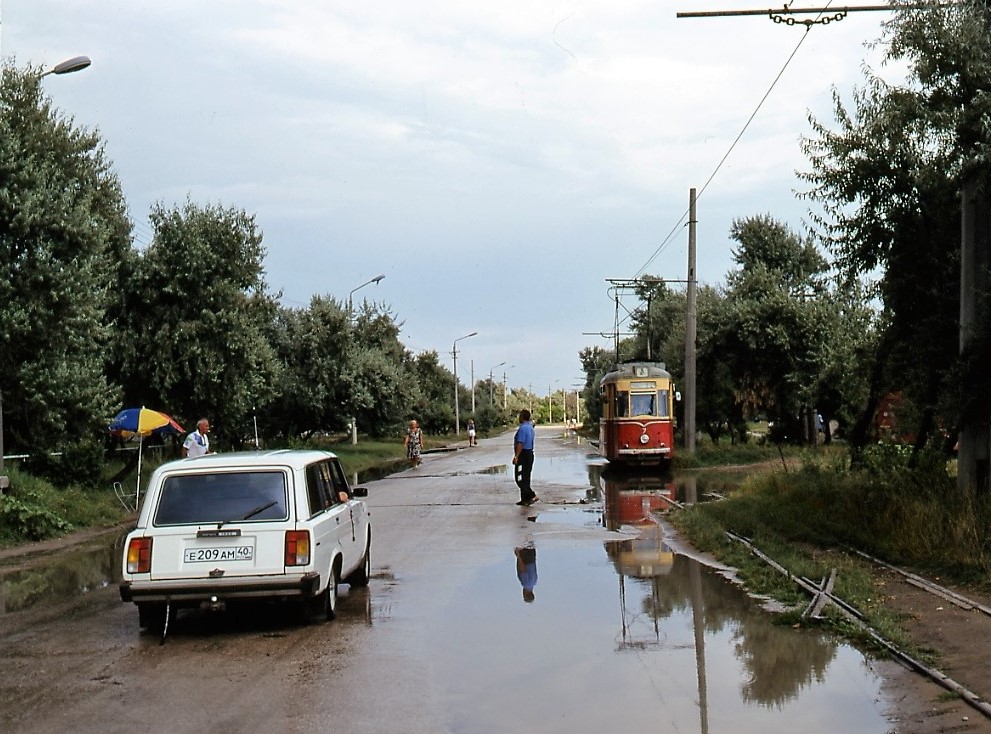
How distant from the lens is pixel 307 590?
972 cm

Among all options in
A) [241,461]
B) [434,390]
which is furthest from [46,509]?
[434,390]

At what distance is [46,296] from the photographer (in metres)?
20.0

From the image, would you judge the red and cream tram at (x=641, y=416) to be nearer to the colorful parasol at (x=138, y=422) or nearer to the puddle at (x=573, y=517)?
the puddle at (x=573, y=517)

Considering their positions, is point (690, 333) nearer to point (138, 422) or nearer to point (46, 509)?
point (138, 422)

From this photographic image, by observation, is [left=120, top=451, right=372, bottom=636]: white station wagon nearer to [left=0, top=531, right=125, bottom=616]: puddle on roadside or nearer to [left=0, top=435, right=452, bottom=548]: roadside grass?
[left=0, top=531, right=125, bottom=616]: puddle on roadside

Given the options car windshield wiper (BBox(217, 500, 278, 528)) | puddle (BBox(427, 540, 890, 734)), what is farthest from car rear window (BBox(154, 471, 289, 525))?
puddle (BBox(427, 540, 890, 734))

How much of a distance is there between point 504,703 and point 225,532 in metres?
3.42

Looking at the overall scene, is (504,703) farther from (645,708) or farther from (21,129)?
Answer: (21,129)

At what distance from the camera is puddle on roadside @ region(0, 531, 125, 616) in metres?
12.8

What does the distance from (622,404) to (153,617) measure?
24.1 metres

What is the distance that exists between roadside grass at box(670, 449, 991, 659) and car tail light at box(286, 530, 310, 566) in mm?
4083

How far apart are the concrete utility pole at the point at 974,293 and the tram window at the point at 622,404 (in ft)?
60.8

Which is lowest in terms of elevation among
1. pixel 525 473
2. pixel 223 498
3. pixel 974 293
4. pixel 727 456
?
pixel 727 456

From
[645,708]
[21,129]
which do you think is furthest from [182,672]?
[21,129]
